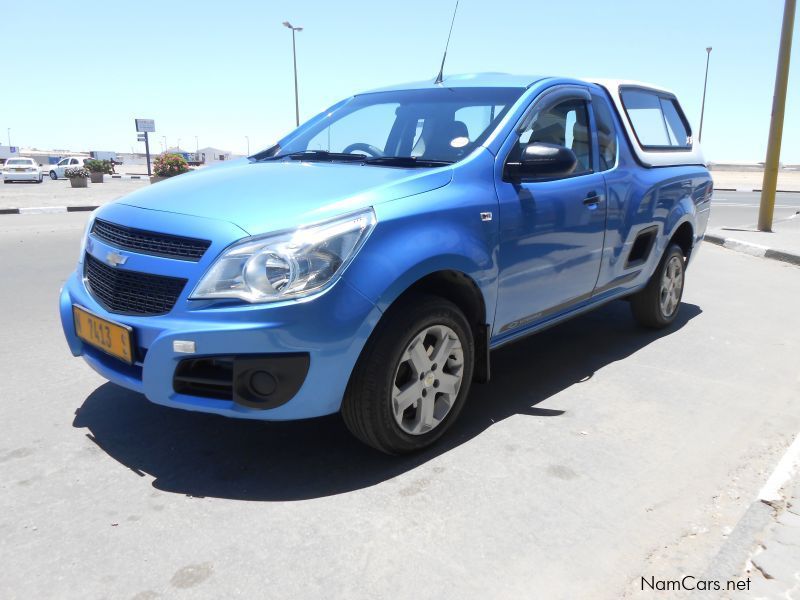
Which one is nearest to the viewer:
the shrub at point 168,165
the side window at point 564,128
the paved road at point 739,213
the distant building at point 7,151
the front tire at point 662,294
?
the side window at point 564,128

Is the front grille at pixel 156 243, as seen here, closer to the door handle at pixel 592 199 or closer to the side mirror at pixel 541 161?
the side mirror at pixel 541 161

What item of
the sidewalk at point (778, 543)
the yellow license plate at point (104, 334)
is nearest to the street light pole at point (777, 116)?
the sidewalk at point (778, 543)

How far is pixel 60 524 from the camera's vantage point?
245 cm

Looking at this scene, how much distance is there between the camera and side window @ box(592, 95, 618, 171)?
13.8 feet

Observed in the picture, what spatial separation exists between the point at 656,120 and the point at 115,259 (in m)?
4.10

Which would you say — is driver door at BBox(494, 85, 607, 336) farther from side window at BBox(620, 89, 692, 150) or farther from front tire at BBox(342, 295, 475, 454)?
side window at BBox(620, 89, 692, 150)

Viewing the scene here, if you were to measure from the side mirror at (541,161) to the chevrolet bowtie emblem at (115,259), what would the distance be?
1.84 meters

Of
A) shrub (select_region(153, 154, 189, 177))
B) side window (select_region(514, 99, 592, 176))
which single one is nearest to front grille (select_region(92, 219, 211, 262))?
side window (select_region(514, 99, 592, 176))

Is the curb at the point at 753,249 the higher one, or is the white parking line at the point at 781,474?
the white parking line at the point at 781,474

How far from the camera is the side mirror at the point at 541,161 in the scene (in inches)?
130

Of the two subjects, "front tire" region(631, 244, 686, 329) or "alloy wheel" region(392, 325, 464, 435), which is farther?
"front tire" region(631, 244, 686, 329)

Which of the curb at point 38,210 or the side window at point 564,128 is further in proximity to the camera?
the curb at point 38,210

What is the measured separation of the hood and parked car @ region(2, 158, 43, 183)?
3731 centimetres

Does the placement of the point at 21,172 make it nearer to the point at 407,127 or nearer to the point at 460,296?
the point at 407,127
